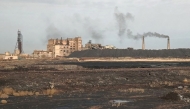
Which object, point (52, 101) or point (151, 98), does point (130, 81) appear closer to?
point (151, 98)

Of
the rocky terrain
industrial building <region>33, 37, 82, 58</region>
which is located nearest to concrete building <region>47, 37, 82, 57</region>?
industrial building <region>33, 37, 82, 58</region>

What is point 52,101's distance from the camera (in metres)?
21.1

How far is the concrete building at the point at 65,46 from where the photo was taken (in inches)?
7195

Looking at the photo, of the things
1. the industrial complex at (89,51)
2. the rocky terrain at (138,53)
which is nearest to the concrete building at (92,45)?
the industrial complex at (89,51)

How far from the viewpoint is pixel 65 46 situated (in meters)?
187

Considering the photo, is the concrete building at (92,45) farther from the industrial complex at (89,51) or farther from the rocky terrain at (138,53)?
the rocky terrain at (138,53)

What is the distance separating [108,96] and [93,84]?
30.1ft

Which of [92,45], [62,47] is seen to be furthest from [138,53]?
[62,47]

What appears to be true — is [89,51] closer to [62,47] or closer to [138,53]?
[138,53]

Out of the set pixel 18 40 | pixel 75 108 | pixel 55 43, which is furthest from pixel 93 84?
pixel 55 43

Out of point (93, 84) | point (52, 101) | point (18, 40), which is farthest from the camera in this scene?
point (18, 40)

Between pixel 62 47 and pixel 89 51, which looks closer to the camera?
pixel 89 51

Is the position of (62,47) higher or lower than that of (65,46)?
lower

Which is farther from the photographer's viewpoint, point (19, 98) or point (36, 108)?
point (19, 98)
